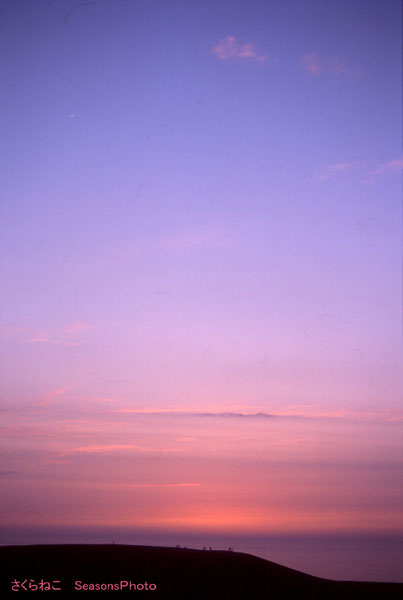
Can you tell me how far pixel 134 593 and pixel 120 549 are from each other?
5.85 meters

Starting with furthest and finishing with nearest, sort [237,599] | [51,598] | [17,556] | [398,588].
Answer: [398,588]
[17,556]
[237,599]
[51,598]

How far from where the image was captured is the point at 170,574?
29.4 m

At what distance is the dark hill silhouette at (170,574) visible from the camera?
27781 mm

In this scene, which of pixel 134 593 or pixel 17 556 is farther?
pixel 17 556

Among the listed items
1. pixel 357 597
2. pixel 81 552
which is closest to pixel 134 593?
pixel 81 552

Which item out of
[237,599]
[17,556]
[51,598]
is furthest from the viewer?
[17,556]

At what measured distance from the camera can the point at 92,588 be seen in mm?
26984

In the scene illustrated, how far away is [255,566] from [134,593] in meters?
7.34

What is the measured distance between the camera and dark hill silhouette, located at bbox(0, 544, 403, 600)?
27.8 meters

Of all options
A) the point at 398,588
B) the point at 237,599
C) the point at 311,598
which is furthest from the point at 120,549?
the point at 398,588

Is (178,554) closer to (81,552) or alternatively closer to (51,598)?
(81,552)

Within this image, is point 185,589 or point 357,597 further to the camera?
point 357,597

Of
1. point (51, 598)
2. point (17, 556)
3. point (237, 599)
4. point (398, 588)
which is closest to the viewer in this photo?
point (51, 598)

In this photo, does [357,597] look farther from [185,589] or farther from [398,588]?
[185,589]
